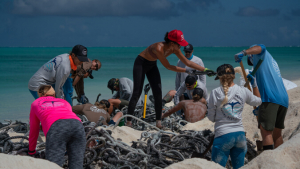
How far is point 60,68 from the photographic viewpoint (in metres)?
3.74

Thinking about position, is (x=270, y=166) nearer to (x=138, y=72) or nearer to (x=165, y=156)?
(x=165, y=156)

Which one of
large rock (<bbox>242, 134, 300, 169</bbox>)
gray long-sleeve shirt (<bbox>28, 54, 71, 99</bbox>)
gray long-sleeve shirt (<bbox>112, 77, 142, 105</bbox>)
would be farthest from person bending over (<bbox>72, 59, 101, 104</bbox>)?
large rock (<bbox>242, 134, 300, 169</bbox>)

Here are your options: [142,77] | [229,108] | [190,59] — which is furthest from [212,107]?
[190,59]

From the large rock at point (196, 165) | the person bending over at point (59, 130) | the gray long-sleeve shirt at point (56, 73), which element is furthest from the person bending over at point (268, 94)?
the gray long-sleeve shirt at point (56, 73)

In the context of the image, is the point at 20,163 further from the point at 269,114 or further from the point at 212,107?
the point at 269,114

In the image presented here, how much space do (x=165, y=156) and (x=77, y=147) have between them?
3.87 ft

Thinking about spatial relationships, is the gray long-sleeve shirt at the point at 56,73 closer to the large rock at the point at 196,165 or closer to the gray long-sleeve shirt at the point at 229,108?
the gray long-sleeve shirt at the point at 229,108

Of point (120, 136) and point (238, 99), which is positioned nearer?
point (238, 99)

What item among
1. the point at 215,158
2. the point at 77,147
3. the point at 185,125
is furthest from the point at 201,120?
the point at 77,147

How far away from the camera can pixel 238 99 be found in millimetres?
2635

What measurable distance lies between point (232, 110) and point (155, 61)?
6.61 feet

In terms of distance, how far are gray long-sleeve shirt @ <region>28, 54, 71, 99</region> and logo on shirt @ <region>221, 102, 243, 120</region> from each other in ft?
6.91

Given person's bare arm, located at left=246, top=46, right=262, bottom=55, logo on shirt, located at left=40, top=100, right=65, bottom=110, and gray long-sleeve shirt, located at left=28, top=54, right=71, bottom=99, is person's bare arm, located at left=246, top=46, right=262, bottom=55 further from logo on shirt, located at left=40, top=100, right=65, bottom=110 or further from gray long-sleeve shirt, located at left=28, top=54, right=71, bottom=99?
gray long-sleeve shirt, located at left=28, top=54, right=71, bottom=99

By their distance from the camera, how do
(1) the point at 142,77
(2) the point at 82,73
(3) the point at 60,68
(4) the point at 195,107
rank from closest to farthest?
(3) the point at 60,68 < (1) the point at 142,77 < (4) the point at 195,107 < (2) the point at 82,73
